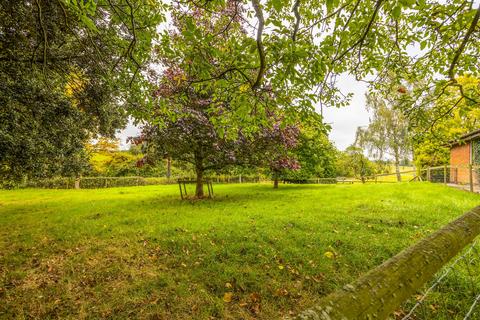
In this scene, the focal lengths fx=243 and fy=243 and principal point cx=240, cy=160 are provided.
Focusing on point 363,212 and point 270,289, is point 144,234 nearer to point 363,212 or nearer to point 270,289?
point 270,289

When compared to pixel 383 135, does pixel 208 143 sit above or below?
below

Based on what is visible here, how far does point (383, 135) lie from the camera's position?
28516 mm

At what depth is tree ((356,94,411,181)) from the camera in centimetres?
2762

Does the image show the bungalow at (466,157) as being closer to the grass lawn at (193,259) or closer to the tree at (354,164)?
the grass lawn at (193,259)

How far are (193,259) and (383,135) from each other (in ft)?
97.9

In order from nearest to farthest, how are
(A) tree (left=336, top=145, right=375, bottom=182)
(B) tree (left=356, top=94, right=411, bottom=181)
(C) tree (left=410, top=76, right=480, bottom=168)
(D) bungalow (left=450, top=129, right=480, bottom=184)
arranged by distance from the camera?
(C) tree (left=410, top=76, right=480, bottom=168), (D) bungalow (left=450, top=129, right=480, bottom=184), (B) tree (left=356, top=94, right=411, bottom=181), (A) tree (left=336, top=145, right=375, bottom=182)

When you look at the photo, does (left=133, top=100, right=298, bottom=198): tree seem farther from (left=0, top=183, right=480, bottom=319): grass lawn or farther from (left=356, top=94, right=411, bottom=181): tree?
(left=356, top=94, right=411, bottom=181): tree

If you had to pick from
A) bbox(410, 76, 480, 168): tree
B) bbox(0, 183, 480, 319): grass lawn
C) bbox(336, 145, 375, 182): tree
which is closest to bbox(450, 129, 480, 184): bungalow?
bbox(0, 183, 480, 319): grass lawn

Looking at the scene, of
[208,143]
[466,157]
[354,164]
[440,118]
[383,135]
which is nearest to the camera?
[440,118]

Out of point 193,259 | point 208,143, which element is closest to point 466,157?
point 208,143

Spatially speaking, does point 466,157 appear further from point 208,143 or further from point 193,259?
point 193,259

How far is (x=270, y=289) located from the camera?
4047 mm

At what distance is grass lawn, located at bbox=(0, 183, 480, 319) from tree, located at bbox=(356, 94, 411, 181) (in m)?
21.5

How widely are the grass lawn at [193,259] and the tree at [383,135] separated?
2148 centimetres
